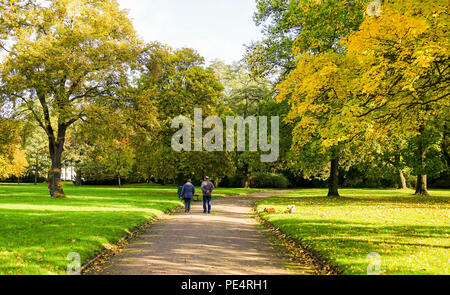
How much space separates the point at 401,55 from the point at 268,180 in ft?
164

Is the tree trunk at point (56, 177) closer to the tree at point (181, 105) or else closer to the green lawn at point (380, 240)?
the tree at point (181, 105)

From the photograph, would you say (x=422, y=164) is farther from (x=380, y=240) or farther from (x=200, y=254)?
(x=200, y=254)

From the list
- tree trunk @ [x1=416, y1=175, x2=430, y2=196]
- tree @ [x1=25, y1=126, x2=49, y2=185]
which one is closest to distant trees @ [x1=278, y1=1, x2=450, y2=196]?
tree trunk @ [x1=416, y1=175, x2=430, y2=196]

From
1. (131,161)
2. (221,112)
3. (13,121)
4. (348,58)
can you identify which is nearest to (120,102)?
(13,121)

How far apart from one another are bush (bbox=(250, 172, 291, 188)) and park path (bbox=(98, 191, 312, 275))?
147ft

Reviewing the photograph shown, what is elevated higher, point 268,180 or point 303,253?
point 303,253

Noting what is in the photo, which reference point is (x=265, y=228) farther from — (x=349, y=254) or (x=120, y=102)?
(x=120, y=102)

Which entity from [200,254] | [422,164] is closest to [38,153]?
[422,164]

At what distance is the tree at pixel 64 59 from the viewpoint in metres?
22.4

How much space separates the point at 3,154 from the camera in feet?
77.2

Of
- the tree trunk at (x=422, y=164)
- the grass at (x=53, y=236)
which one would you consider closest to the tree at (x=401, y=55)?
the grass at (x=53, y=236)

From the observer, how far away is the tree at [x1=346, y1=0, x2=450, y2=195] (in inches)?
361

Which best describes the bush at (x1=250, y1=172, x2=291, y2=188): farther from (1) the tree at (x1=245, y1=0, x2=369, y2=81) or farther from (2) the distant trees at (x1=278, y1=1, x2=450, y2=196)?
(2) the distant trees at (x1=278, y1=1, x2=450, y2=196)

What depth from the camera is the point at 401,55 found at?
9648 millimetres
